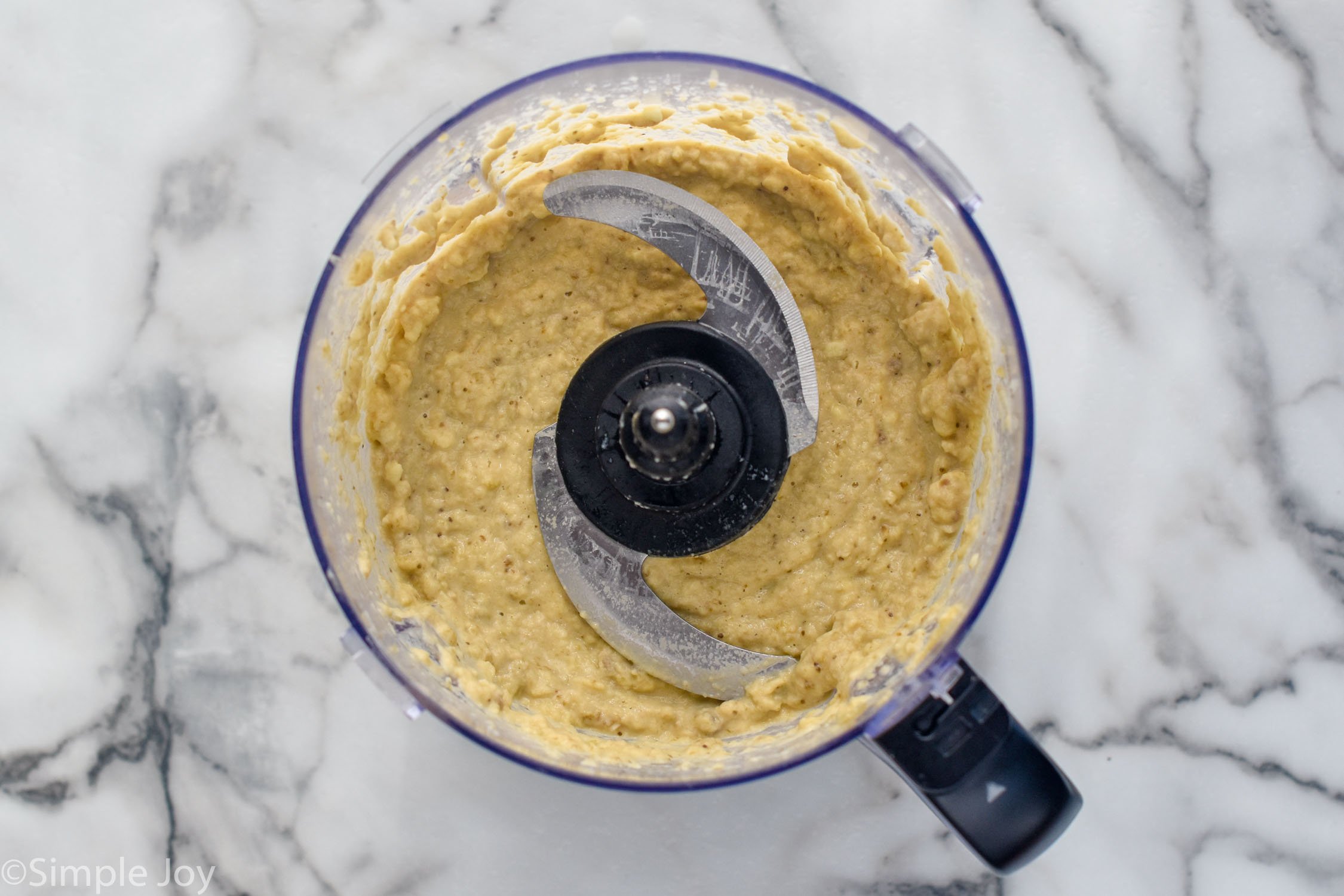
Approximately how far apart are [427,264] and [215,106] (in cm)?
45

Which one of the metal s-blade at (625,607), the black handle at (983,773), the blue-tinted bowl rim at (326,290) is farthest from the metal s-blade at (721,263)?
the black handle at (983,773)

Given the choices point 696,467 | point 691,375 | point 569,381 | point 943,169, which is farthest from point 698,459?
point 943,169

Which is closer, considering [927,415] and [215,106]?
[927,415]

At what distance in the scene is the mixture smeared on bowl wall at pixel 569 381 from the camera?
4.83 feet

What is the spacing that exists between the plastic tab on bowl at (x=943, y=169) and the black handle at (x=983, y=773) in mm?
549

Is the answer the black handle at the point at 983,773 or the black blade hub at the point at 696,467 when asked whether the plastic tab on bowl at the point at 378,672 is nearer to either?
the black blade hub at the point at 696,467

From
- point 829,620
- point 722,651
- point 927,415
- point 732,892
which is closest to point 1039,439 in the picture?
point 927,415

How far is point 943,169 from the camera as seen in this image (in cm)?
131

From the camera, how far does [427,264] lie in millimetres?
1493

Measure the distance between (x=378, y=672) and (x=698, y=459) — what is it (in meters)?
0.49

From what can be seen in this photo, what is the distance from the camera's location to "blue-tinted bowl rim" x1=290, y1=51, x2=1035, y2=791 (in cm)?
129

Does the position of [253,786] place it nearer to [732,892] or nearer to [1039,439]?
[732,892]

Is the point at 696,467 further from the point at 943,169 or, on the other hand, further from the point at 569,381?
the point at 943,169

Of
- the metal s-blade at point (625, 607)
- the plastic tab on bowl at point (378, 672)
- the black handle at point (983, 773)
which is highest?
the black handle at point (983, 773)
